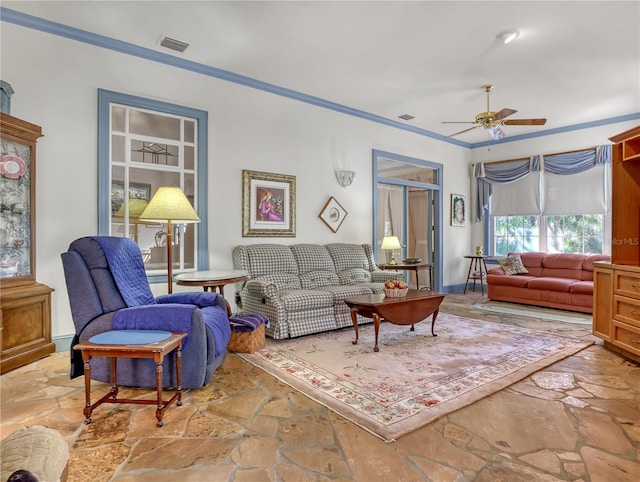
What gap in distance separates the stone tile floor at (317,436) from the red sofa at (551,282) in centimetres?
282

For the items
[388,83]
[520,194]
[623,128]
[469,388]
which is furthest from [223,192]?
[623,128]

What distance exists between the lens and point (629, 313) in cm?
324

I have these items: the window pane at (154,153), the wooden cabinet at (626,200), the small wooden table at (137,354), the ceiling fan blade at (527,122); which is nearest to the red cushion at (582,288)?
the wooden cabinet at (626,200)

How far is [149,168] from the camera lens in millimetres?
3953

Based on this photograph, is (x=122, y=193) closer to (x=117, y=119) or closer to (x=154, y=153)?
(x=154, y=153)

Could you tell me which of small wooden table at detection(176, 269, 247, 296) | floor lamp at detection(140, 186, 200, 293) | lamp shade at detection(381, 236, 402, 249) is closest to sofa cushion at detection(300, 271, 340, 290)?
small wooden table at detection(176, 269, 247, 296)

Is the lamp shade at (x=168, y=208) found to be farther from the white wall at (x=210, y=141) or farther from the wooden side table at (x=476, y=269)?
the wooden side table at (x=476, y=269)

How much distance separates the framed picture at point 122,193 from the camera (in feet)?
12.2

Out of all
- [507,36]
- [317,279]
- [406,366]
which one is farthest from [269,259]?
[507,36]

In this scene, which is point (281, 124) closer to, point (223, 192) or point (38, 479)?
point (223, 192)

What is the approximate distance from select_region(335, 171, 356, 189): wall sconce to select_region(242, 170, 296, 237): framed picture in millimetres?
777

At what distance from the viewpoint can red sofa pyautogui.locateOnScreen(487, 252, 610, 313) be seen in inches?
209

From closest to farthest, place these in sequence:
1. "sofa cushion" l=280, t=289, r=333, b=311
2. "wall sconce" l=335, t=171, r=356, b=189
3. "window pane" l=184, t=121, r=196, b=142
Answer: "sofa cushion" l=280, t=289, r=333, b=311 < "window pane" l=184, t=121, r=196, b=142 < "wall sconce" l=335, t=171, r=356, b=189

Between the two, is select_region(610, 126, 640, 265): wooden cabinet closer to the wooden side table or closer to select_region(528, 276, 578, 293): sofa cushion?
select_region(528, 276, 578, 293): sofa cushion
